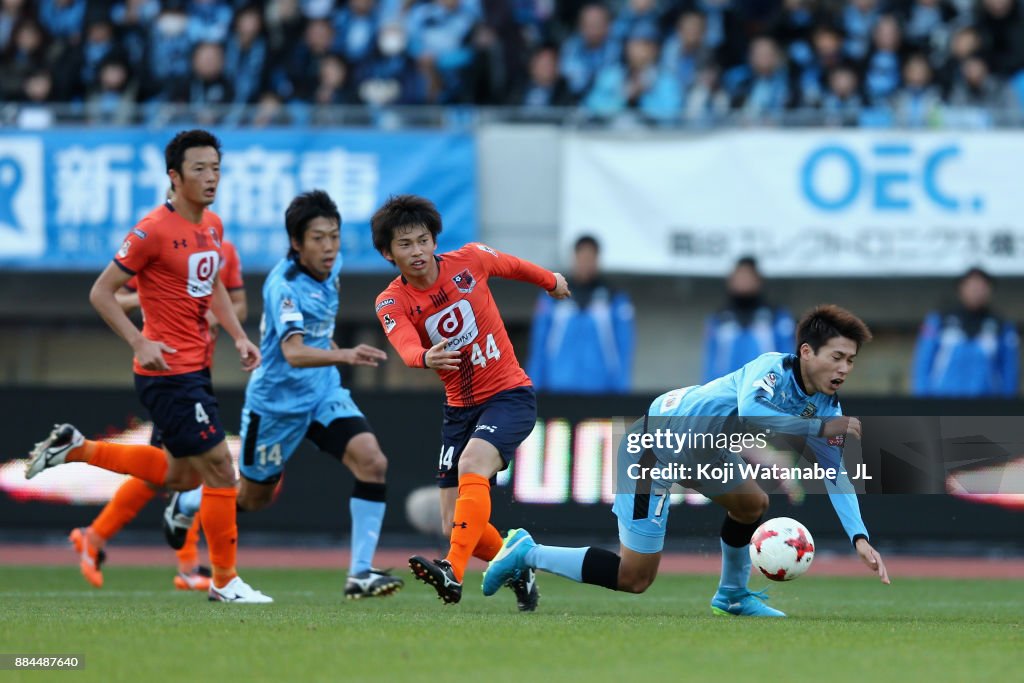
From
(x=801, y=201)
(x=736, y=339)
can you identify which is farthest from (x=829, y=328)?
(x=801, y=201)

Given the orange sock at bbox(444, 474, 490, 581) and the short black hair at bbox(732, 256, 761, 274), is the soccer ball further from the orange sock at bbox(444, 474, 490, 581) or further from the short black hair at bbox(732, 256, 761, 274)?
the short black hair at bbox(732, 256, 761, 274)

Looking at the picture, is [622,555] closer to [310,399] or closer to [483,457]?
[483,457]

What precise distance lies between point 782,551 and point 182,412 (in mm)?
3489

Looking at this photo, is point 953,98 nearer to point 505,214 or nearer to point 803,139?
point 803,139

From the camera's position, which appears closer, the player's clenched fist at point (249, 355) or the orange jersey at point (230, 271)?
the player's clenched fist at point (249, 355)

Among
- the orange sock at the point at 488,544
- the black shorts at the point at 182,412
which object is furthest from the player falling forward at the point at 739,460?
the black shorts at the point at 182,412

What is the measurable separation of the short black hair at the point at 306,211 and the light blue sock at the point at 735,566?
3.04 m

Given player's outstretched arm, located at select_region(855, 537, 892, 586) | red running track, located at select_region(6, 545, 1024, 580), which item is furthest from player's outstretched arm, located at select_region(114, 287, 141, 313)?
player's outstretched arm, located at select_region(855, 537, 892, 586)

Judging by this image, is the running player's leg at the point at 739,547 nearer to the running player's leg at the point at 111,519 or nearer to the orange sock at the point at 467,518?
the orange sock at the point at 467,518

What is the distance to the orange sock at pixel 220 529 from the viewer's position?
340 inches

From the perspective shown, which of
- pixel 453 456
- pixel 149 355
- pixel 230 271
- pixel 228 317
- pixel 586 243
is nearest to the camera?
pixel 453 456

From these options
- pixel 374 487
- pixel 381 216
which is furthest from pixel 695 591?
pixel 381 216

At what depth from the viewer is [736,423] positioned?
25.2 feet

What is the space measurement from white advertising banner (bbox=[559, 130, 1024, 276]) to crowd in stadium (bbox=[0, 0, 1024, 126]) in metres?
0.31
